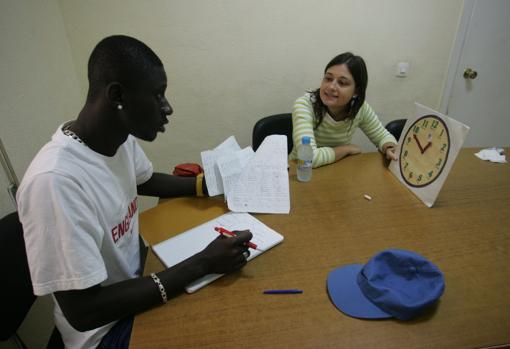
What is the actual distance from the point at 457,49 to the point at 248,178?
218 centimetres

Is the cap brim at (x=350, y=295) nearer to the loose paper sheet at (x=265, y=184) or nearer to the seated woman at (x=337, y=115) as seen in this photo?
the loose paper sheet at (x=265, y=184)

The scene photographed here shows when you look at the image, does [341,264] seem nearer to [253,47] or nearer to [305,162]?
[305,162]

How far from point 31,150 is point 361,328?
1431 millimetres

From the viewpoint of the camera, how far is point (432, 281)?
0.70m

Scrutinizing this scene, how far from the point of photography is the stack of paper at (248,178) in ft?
3.50

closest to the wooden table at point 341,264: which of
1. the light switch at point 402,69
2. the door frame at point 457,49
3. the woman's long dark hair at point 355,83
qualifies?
the woman's long dark hair at point 355,83

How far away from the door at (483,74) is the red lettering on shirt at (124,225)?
8.42ft

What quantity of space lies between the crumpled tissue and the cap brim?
3.76 feet

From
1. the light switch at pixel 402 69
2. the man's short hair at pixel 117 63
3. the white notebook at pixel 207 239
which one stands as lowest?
the white notebook at pixel 207 239

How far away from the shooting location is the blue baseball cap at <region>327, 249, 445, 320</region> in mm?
659

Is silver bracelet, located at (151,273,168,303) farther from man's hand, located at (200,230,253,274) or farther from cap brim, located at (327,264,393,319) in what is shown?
cap brim, located at (327,264,393,319)

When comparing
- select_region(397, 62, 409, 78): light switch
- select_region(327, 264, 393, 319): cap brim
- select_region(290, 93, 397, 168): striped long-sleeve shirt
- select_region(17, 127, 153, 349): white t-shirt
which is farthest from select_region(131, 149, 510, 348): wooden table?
select_region(397, 62, 409, 78): light switch

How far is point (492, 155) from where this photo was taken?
1.47 meters

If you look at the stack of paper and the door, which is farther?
the door
